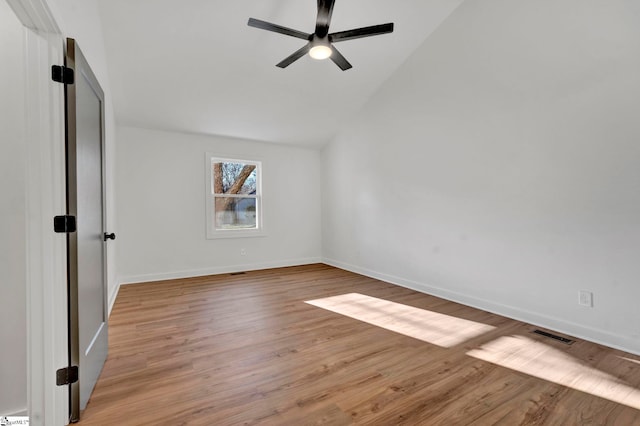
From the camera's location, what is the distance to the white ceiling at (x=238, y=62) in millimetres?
2967

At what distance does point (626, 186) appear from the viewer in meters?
2.32

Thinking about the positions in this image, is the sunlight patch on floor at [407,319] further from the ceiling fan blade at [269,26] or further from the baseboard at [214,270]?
the ceiling fan blade at [269,26]

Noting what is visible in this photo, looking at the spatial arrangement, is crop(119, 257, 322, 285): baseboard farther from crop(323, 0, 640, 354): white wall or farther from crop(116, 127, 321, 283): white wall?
crop(323, 0, 640, 354): white wall

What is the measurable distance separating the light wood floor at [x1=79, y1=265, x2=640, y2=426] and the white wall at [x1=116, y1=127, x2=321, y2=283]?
1322 millimetres

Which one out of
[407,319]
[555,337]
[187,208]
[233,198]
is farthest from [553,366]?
[187,208]

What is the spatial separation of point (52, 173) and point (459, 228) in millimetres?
3609

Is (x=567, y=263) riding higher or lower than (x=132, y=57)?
lower

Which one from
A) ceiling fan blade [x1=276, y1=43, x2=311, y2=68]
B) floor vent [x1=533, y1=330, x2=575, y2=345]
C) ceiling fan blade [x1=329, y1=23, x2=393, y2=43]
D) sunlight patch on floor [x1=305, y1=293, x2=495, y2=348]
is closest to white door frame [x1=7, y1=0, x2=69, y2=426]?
ceiling fan blade [x1=276, y1=43, x2=311, y2=68]

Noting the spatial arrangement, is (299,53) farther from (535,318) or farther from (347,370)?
(535,318)

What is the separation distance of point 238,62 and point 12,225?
2.90 m

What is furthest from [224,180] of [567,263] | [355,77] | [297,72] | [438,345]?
[567,263]

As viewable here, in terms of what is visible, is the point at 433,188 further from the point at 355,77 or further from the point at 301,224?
the point at 301,224

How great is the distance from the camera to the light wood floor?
1.60 m

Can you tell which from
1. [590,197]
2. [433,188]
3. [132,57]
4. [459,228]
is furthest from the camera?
[433,188]
